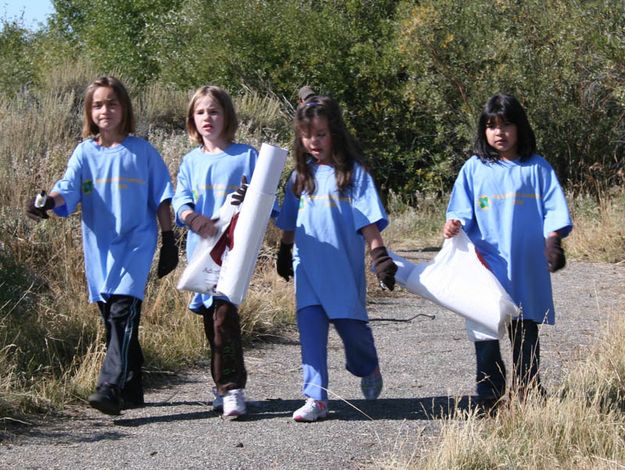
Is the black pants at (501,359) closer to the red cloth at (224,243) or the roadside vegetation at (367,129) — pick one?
the roadside vegetation at (367,129)

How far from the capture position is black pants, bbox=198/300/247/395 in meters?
5.87

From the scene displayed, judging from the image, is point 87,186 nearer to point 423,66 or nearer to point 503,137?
point 503,137

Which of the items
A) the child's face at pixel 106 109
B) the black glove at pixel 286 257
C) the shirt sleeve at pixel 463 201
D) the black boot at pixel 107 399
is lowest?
the black boot at pixel 107 399

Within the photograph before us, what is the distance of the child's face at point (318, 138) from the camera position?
5859 millimetres

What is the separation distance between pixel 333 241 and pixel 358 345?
0.54m

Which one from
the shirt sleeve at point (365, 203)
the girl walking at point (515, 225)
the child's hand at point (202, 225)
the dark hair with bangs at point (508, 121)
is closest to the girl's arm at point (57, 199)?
the child's hand at point (202, 225)

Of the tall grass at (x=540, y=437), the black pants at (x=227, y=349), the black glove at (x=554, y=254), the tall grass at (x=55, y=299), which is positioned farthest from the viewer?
the tall grass at (x=55, y=299)

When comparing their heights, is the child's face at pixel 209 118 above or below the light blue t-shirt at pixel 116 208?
above

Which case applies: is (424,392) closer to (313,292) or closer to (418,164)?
(313,292)

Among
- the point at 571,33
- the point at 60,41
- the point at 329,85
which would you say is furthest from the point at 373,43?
the point at 60,41

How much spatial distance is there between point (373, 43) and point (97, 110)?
14.2 metres

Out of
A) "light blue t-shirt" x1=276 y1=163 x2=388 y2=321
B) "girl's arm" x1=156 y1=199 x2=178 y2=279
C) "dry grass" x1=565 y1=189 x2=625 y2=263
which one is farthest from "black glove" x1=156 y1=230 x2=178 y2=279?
"dry grass" x1=565 y1=189 x2=625 y2=263

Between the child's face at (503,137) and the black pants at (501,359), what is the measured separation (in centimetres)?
84

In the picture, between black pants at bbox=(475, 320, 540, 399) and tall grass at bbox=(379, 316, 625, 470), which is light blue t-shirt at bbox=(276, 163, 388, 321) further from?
tall grass at bbox=(379, 316, 625, 470)
